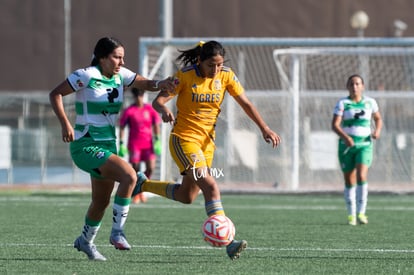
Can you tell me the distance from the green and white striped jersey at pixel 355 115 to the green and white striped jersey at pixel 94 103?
5.34m

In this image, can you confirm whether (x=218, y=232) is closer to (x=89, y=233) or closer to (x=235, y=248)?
(x=235, y=248)

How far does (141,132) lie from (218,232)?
891 cm

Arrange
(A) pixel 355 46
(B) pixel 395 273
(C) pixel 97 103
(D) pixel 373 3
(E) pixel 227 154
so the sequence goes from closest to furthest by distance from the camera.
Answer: (B) pixel 395 273 < (C) pixel 97 103 < (A) pixel 355 46 < (E) pixel 227 154 < (D) pixel 373 3

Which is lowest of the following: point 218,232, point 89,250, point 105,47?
point 89,250

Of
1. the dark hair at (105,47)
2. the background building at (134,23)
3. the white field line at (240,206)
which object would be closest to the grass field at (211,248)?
the white field line at (240,206)

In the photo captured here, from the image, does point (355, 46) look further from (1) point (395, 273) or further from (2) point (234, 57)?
(1) point (395, 273)

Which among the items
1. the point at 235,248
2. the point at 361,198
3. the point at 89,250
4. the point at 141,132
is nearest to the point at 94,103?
the point at 89,250

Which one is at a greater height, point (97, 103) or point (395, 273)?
point (97, 103)

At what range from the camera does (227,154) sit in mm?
23078

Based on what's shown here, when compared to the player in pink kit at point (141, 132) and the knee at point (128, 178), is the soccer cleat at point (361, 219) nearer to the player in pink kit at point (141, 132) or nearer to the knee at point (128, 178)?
the player in pink kit at point (141, 132)

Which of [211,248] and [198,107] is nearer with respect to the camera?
[198,107]

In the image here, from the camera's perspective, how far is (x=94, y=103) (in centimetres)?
904

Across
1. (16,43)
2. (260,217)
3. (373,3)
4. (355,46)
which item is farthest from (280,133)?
(16,43)

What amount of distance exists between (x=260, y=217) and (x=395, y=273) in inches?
254
